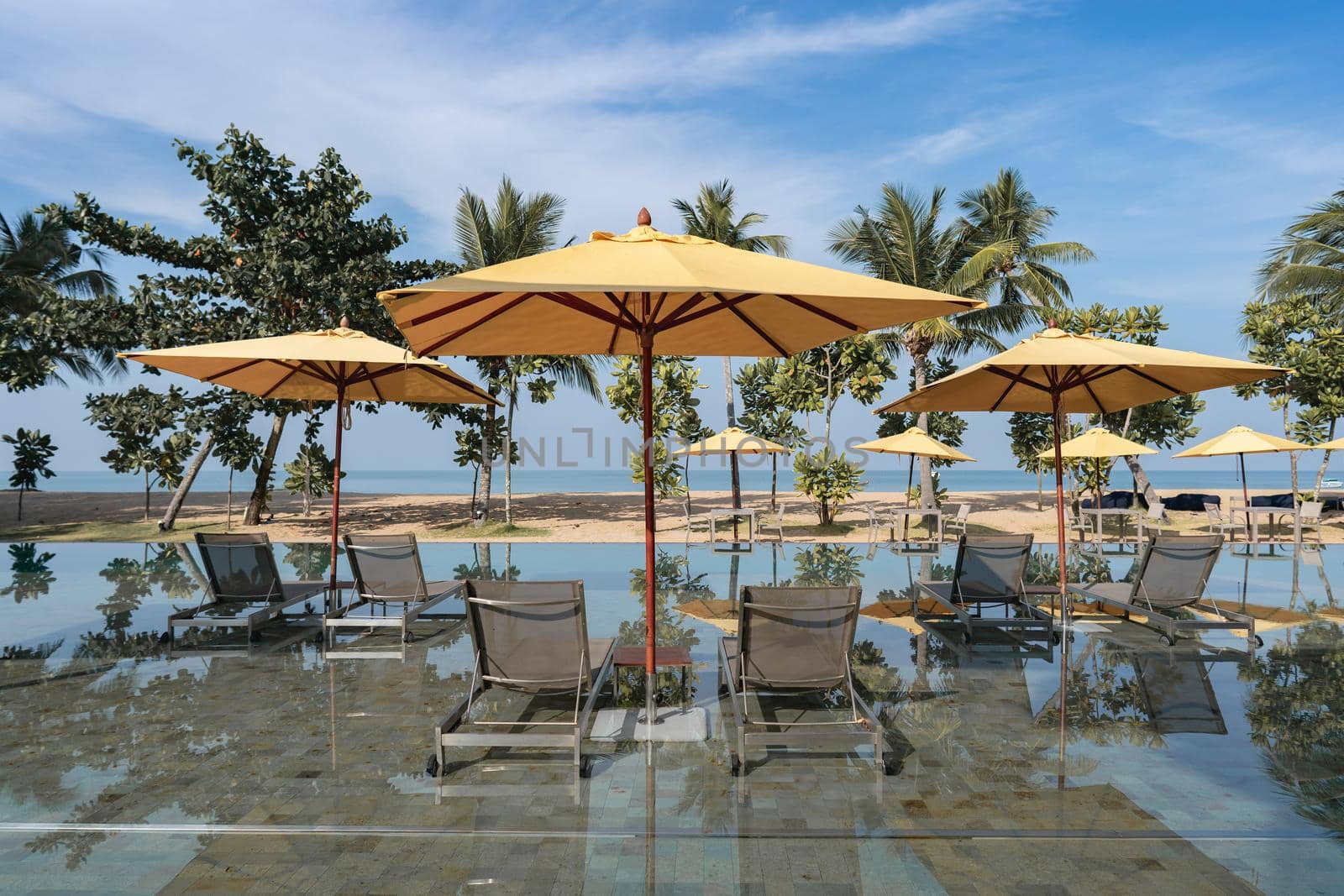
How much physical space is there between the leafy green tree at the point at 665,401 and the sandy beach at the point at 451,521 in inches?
50.7

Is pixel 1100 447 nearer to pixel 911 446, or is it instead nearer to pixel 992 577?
pixel 911 446

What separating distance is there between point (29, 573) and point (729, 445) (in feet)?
35.3

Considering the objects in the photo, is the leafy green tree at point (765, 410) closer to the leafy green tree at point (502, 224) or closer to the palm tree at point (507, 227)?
the palm tree at point (507, 227)

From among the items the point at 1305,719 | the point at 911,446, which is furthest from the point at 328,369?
the point at 911,446

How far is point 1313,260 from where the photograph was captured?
2511 centimetres

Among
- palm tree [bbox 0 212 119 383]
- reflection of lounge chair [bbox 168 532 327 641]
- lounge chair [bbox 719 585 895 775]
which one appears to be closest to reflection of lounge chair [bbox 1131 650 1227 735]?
lounge chair [bbox 719 585 895 775]

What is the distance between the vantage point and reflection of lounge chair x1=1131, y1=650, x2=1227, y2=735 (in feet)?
14.4

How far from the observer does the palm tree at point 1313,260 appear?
23562 mm

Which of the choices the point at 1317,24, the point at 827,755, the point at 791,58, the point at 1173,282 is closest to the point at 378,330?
the point at 791,58

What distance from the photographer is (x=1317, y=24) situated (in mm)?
15070

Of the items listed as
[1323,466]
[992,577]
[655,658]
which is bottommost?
[655,658]

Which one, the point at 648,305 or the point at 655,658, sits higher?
the point at 648,305

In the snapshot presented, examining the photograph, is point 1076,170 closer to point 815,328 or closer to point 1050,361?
point 1050,361

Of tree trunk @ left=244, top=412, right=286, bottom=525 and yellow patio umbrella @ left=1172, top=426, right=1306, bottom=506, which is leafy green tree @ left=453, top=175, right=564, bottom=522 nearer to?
tree trunk @ left=244, top=412, right=286, bottom=525
